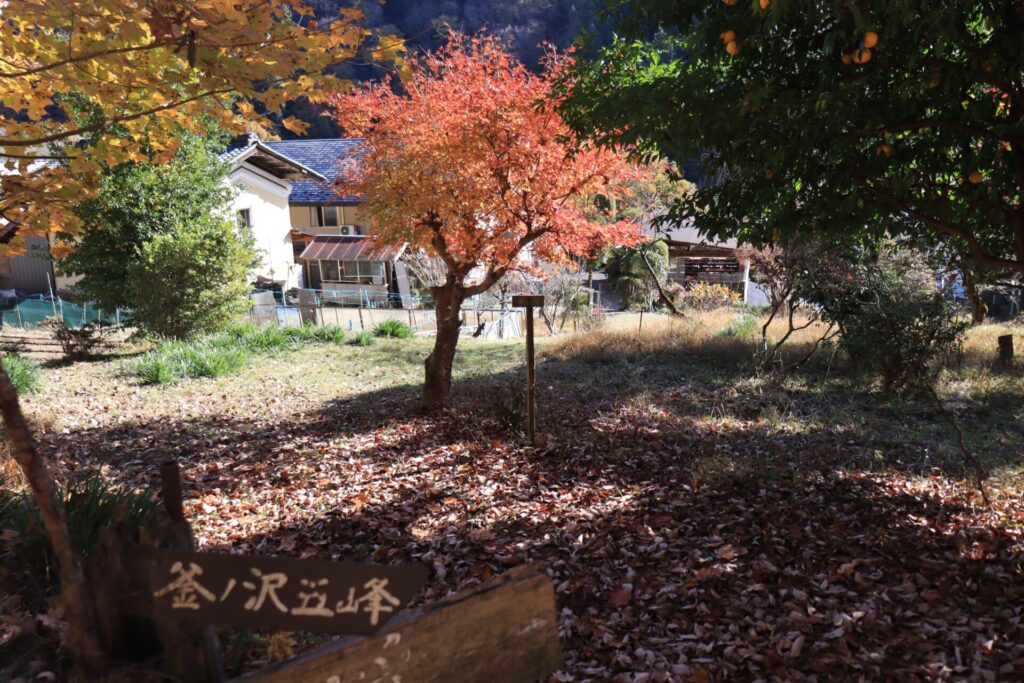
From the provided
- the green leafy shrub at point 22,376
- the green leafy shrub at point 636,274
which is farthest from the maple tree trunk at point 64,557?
the green leafy shrub at point 636,274

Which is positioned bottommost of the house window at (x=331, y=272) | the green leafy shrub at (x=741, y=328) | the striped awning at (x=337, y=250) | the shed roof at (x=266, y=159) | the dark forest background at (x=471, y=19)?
the green leafy shrub at (x=741, y=328)

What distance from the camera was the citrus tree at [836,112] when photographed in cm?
401

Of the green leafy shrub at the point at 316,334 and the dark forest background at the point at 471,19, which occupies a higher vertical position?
the dark forest background at the point at 471,19

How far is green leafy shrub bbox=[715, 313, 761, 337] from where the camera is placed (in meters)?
14.3

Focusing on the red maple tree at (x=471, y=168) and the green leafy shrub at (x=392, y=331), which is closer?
the red maple tree at (x=471, y=168)

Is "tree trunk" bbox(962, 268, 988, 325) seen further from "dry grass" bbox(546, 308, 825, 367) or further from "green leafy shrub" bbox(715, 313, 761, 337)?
"green leafy shrub" bbox(715, 313, 761, 337)

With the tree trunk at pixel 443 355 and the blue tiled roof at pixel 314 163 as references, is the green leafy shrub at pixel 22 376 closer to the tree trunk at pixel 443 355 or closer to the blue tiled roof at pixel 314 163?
the tree trunk at pixel 443 355

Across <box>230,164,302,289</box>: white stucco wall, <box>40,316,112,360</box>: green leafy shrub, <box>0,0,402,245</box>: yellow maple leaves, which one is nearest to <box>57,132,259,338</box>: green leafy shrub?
<box>40,316,112,360</box>: green leafy shrub

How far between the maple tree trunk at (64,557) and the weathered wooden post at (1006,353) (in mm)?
12436

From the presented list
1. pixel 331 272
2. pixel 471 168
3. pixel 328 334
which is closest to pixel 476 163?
pixel 471 168

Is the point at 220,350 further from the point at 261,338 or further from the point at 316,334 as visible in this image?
the point at 316,334

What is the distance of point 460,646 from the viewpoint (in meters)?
1.74

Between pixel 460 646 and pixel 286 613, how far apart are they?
453 mm

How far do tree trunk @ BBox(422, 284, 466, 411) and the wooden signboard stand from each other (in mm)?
7097
